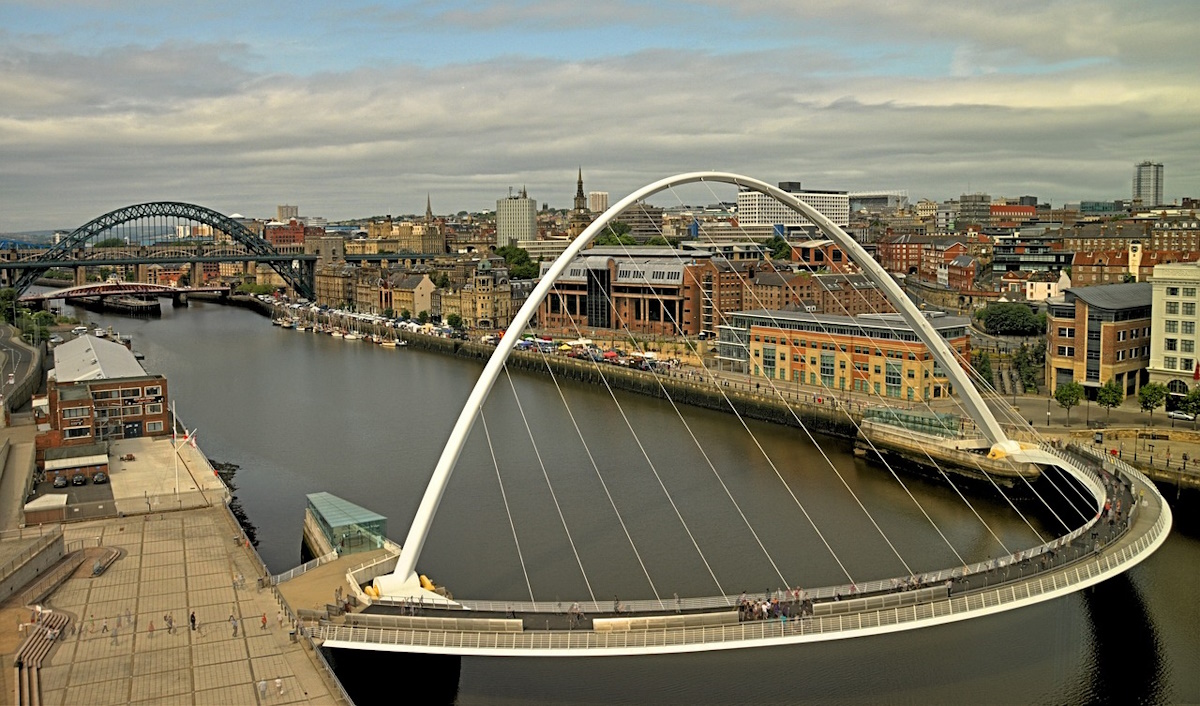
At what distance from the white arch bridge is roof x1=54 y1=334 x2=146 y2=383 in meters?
18.5

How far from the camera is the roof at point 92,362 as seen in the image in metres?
30.7

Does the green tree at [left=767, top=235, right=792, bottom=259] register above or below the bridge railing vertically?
above

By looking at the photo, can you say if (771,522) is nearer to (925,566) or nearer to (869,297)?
(925,566)

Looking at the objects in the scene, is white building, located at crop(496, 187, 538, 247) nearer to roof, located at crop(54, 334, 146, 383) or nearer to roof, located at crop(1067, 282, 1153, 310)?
roof, located at crop(54, 334, 146, 383)

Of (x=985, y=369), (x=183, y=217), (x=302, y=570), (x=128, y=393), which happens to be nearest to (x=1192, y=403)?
(x=985, y=369)

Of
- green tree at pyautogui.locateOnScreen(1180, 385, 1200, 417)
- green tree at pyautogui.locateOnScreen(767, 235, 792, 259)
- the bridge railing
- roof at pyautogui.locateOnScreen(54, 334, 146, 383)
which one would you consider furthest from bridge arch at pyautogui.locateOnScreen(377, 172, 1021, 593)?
green tree at pyautogui.locateOnScreen(767, 235, 792, 259)

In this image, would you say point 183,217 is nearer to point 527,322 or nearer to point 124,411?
point 124,411

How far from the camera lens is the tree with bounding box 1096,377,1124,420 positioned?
1131 inches

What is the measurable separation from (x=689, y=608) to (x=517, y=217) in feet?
416

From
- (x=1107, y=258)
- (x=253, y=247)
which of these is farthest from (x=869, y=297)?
(x=253, y=247)

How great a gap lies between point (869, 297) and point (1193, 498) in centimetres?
2881

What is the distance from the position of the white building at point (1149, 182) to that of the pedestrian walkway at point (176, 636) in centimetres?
17096

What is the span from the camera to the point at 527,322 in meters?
17.7

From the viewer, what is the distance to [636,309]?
54281mm
